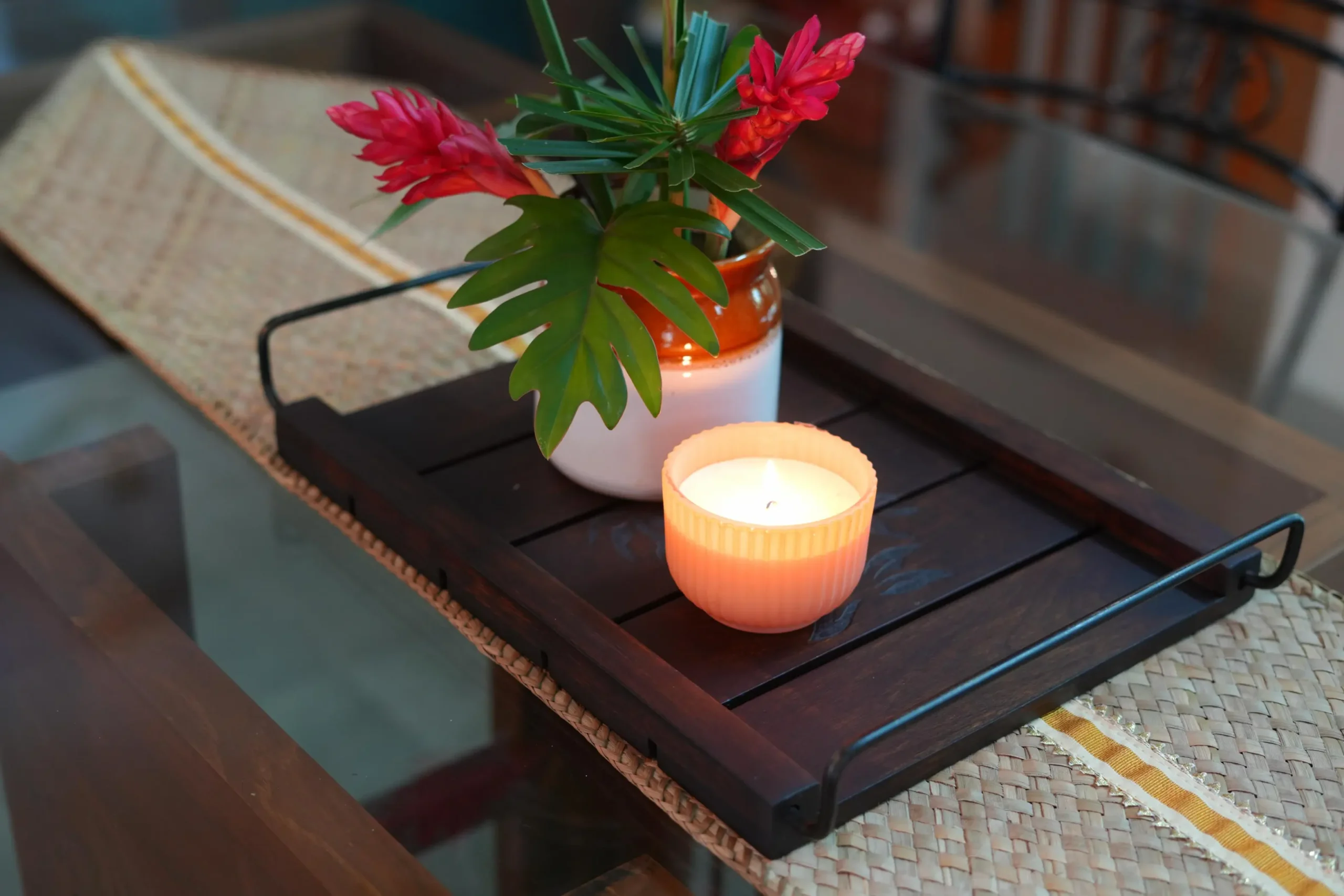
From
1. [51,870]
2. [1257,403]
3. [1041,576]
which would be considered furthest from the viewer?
[1257,403]

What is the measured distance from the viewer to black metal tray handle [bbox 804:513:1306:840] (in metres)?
0.61

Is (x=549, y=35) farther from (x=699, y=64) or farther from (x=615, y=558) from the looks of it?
(x=615, y=558)

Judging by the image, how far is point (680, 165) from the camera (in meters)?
0.69

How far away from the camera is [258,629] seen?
0.80 m

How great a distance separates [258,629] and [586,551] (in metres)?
0.19

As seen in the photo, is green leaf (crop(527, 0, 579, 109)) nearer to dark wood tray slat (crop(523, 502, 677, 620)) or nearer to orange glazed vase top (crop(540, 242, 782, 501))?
orange glazed vase top (crop(540, 242, 782, 501))

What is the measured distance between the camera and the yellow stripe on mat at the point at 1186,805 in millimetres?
633

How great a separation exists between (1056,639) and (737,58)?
13.7 inches

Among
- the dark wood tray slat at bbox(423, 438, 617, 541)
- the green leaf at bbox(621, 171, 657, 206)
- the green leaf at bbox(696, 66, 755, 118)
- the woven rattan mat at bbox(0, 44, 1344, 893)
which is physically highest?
the green leaf at bbox(696, 66, 755, 118)

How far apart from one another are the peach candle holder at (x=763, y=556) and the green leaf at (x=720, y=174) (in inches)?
5.3

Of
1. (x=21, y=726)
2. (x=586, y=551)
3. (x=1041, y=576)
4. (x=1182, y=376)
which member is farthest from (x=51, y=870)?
(x=1182, y=376)

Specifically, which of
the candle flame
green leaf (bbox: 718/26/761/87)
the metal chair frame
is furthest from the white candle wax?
the metal chair frame

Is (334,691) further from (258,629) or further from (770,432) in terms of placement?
(770,432)

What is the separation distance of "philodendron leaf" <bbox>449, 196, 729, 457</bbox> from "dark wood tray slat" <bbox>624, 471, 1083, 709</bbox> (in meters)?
0.12
